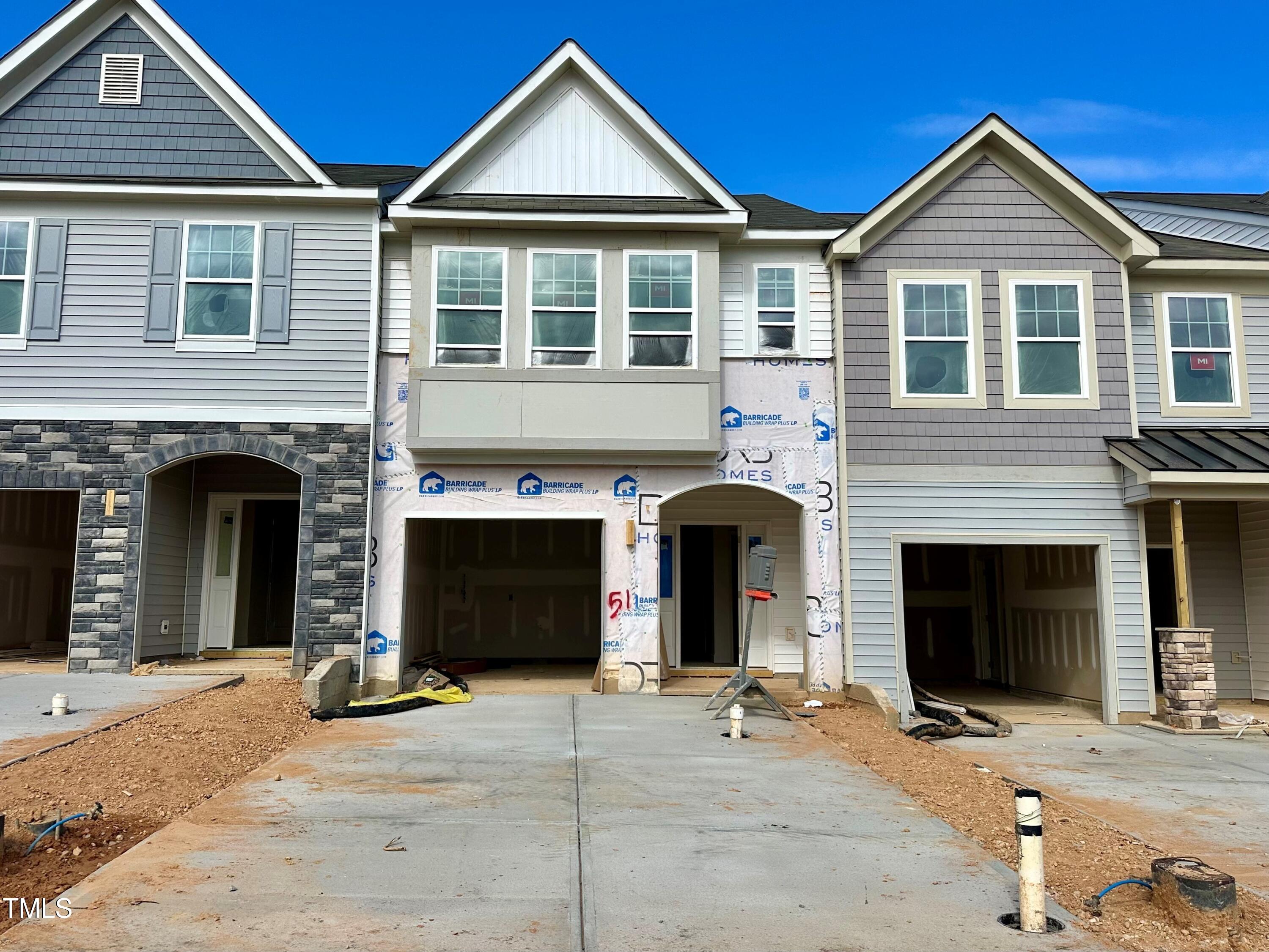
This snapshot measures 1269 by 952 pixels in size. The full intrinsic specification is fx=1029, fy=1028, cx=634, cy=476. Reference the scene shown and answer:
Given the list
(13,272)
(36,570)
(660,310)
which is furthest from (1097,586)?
(36,570)

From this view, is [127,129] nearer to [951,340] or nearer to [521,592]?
[521,592]

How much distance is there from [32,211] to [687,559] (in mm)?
10249

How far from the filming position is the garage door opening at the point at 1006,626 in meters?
14.0

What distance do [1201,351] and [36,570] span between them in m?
18.2

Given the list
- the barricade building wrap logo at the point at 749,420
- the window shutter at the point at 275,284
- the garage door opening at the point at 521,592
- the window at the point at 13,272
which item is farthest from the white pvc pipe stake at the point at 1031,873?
the window at the point at 13,272

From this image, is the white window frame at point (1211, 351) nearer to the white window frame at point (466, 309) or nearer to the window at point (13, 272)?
the white window frame at point (466, 309)

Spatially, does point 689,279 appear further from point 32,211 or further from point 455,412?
point 32,211

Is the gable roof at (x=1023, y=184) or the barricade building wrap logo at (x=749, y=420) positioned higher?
the gable roof at (x=1023, y=184)

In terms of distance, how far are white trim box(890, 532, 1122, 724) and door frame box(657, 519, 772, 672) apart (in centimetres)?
255

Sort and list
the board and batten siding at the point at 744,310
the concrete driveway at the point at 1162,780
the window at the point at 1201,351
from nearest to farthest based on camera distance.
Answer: the concrete driveway at the point at 1162,780, the board and batten siding at the point at 744,310, the window at the point at 1201,351

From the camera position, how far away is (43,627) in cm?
1734

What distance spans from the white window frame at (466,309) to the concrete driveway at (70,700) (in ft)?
15.7

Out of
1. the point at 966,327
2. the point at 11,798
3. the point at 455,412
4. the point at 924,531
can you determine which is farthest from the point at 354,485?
the point at 966,327

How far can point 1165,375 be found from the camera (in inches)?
551
